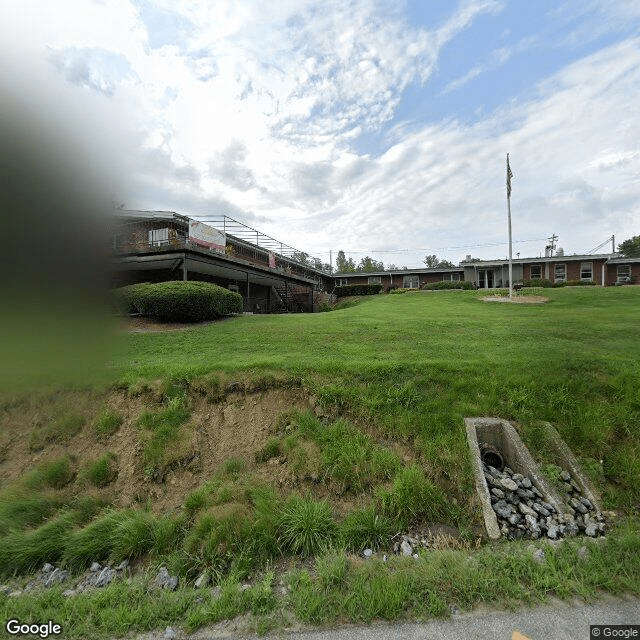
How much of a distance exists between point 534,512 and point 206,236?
51.5 ft

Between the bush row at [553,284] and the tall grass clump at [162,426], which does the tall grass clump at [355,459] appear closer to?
the tall grass clump at [162,426]

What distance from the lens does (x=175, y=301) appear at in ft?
33.8

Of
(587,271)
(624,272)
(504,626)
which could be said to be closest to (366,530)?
(504,626)

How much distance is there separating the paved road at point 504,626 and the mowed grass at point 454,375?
124cm

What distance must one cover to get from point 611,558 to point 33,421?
6.98 meters

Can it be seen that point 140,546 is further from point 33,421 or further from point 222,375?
point 33,421

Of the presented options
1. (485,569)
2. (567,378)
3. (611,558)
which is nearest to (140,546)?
(485,569)

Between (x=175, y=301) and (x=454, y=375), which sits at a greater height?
(x=175, y=301)

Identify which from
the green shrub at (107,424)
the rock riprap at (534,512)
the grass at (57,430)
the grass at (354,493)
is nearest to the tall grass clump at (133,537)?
the grass at (354,493)

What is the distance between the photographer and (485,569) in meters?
2.50

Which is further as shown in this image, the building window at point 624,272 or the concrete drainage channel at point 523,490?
the building window at point 624,272

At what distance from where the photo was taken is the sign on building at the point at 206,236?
14.8 metres

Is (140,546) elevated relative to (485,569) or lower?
lower

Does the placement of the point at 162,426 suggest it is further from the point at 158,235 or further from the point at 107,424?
the point at 158,235
